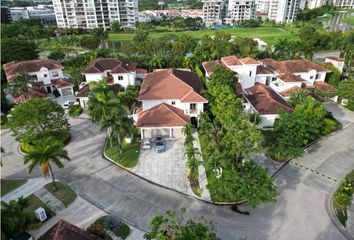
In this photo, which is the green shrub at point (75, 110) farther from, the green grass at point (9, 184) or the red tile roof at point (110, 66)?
the green grass at point (9, 184)

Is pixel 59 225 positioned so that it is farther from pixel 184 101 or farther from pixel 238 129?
pixel 184 101

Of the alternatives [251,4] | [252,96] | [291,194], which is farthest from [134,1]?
[291,194]

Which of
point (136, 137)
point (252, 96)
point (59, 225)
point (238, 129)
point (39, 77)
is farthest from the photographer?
point (39, 77)

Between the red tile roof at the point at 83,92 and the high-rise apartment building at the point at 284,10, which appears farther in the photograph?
the high-rise apartment building at the point at 284,10

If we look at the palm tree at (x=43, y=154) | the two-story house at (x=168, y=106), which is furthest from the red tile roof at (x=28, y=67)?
the palm tree at (x=43, y=154)

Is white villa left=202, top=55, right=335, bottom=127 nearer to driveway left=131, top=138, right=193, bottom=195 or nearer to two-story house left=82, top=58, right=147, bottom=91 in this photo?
driveway left=131, top=138, right=193, bottom=195

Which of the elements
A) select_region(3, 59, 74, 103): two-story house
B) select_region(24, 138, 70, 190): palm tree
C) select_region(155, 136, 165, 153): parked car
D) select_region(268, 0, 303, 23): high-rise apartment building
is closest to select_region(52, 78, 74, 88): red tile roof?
select_region(3, 59, 74, 103): two-story house
